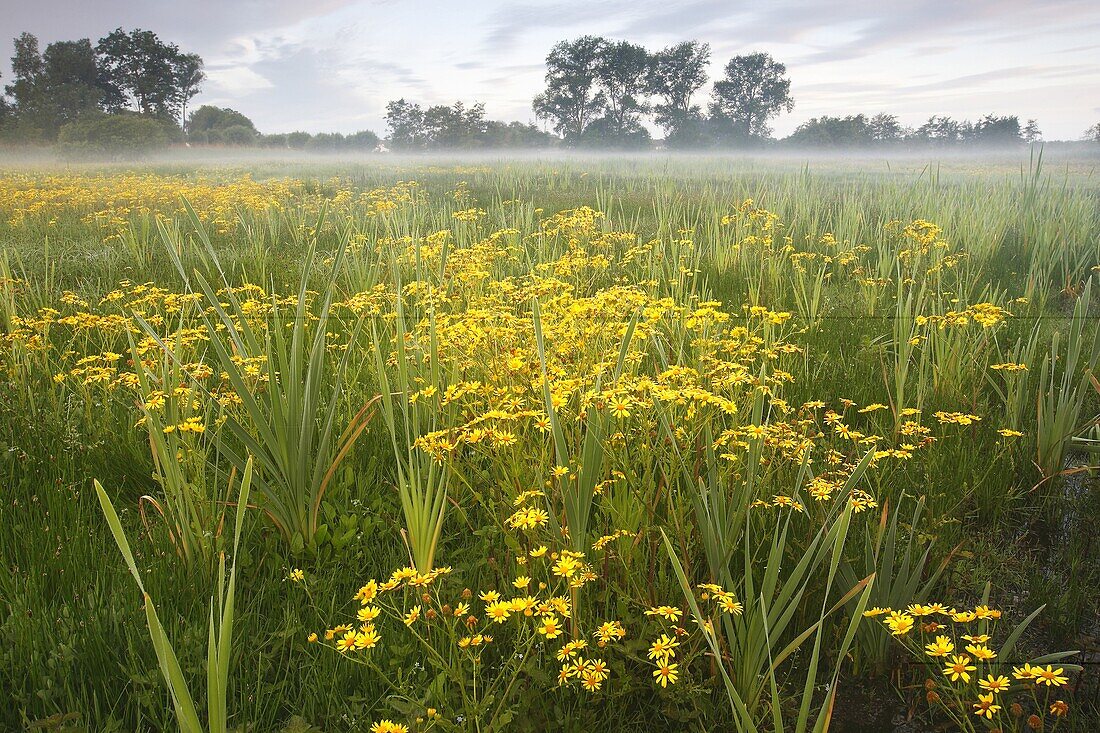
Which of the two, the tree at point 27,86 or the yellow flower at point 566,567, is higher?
the tree at point 27,86

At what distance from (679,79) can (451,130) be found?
3408 mm

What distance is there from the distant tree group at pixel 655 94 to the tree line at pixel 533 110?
0.02 metres

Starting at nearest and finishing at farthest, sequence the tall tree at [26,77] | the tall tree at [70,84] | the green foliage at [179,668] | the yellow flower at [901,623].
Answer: the green foliage at [179,668]
the yellow flower at [901,623]
the tall tree at [26,77]
the tall tree at [70,84]

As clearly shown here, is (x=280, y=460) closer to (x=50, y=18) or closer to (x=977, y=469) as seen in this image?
(x=977, y=469)

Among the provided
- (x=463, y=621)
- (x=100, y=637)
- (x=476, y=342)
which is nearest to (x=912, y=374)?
(x=476, y=342)

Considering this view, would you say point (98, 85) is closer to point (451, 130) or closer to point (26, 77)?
point (26, 77)

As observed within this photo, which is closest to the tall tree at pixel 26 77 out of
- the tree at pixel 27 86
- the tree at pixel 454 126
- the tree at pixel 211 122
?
the tree at pixel 27 86

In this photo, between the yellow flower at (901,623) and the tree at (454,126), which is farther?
the tree at (454,126)

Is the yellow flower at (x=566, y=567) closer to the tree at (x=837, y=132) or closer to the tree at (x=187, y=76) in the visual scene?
the tree at (x=187, y=76)

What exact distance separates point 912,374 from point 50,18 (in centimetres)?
656

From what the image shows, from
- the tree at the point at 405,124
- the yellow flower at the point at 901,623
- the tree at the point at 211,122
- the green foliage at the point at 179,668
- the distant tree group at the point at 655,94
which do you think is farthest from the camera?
the distant tree group at the point at 655,94

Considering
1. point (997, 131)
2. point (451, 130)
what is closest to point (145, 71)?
point (451, 130)

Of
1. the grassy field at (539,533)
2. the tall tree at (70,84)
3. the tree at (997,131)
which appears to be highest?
the tall tree at (70,84)

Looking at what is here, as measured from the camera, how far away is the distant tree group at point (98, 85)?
206 inches
